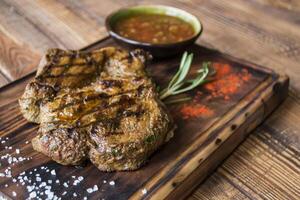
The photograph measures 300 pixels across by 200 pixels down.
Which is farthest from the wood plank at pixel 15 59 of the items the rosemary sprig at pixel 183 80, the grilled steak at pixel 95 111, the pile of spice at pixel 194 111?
the pile of spice at pixel 194 111

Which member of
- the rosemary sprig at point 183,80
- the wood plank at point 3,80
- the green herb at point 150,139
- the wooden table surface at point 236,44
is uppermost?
the green herb at point 150,139

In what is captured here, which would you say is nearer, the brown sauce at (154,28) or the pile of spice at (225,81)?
the pile of spice at (225,81)

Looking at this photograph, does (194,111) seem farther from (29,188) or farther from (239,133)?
(29,188)

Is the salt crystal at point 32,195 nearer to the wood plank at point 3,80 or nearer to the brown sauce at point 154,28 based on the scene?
the wood plank at point 3,80

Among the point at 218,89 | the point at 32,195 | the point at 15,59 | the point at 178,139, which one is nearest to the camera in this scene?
the point at 32,195

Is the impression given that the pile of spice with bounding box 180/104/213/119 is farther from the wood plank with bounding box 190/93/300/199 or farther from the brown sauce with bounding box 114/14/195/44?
the brown sauce with bounding box 114/14/195/44

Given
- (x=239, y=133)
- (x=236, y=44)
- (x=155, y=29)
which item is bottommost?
(x=236, y=44)

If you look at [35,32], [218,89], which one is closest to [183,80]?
[218,89]

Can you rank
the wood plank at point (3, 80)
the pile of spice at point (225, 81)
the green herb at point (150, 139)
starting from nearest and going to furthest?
the green herb at point (150, 139), the pile of spice at point (225, 81), the wood plank at point (3, 80)
